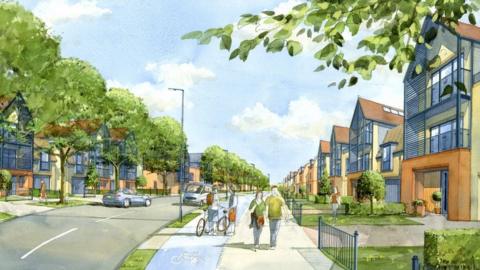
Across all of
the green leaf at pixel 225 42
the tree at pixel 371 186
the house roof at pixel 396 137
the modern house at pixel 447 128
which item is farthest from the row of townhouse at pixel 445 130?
the green leaf at pixel 225 42

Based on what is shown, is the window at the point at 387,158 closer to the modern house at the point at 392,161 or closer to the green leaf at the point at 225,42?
the modern house at the point at 392,161

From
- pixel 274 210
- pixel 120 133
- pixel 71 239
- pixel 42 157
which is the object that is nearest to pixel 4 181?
pixel 42 157

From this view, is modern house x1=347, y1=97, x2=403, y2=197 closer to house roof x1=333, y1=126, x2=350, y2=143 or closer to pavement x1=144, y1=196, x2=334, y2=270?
house roof x1=333, y1=126, x2=350, y2=143

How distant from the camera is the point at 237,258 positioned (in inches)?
581

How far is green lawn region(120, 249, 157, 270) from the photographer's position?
45.2 feet

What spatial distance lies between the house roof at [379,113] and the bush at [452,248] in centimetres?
3718

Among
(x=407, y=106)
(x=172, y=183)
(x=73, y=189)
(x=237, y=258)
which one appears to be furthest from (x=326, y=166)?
(x=237, y=258)

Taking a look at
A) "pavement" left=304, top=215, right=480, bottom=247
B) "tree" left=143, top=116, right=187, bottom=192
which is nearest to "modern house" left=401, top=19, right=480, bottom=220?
"pavement" left=304, top=215, right=480, bottom=247

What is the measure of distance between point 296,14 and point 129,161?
5805 centimetres

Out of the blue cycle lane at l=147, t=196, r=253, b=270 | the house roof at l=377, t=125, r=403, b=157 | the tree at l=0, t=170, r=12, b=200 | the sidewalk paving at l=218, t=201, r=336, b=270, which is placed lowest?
the blue cycle lane at l=147, t=196, r=253, b=270

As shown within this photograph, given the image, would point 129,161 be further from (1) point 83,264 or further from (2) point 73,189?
(1) point 83,264

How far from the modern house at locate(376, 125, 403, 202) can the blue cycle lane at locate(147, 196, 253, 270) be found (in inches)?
1075

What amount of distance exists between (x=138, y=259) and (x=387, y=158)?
34803 mm

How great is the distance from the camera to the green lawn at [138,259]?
13776mm
